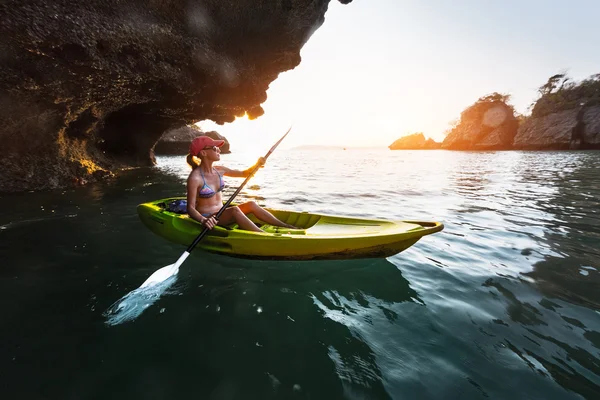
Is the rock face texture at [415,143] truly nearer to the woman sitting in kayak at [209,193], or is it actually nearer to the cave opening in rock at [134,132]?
the cave opening in rock at [134,132]

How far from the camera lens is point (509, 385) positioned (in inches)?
87.4

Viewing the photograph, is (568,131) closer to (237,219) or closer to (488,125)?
(488,125)

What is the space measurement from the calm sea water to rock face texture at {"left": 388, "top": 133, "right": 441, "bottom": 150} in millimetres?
118830

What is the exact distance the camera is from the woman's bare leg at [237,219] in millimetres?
4513

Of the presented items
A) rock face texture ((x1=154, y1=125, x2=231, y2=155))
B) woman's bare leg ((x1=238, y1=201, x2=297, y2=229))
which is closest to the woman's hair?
woman's bare leg ((x1=238, y1=201, x2=297, y2=229))

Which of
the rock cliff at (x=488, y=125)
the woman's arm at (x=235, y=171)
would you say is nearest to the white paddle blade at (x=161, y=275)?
the woman's arm at (x=235, y=171)

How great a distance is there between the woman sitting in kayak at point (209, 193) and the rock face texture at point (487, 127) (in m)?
81.1

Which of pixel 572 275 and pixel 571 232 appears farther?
pixel 571 232

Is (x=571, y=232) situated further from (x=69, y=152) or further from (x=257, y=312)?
(x=69, y=152)

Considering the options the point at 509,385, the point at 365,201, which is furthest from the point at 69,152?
the point at 509,385

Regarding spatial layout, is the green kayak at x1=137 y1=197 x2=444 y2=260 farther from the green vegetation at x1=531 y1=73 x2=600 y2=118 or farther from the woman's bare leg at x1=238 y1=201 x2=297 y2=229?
the green vegetation at x1=531 y1=73 x2=600 y2=118

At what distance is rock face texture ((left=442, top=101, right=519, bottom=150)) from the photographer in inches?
2657

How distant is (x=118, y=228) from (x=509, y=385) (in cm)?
731

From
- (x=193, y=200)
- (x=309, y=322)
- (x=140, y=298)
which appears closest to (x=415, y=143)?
(x=193, y=200)
